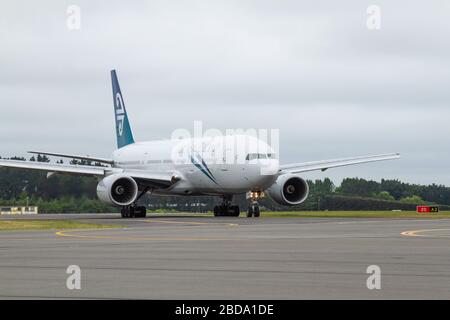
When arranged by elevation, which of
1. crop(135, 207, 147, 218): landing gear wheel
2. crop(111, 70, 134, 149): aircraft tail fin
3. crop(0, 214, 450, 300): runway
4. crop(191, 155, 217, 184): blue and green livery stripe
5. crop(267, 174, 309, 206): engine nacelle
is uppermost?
crop(111, 70, 134, 149): aircraft tail fin

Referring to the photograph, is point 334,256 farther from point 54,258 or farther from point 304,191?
point 304,191

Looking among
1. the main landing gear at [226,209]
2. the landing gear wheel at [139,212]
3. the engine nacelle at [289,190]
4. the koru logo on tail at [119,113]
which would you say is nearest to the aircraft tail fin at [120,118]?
the koru logo on tail at [119,113]

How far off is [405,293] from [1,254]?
11726 millimetres

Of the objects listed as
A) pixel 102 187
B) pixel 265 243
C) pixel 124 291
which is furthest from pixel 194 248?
pixel 102 187

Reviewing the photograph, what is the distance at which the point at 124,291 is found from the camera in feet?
46.9

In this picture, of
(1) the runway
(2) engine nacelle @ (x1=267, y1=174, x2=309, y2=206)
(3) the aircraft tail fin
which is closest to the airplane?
(2) engine nacelle @ (x1=267, y1=174, x2=309, y2=206)

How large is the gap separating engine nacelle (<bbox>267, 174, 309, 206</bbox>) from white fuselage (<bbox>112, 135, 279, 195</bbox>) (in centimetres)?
187

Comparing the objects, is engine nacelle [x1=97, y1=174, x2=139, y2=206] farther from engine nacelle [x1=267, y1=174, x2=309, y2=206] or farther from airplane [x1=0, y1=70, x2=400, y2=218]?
engine nacelle [x1=267, y1=174, x2=309, y2=206]

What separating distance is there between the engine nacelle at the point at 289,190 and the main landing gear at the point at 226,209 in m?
2.68

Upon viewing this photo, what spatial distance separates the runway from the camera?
14.1m

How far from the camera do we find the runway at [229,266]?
556 inches

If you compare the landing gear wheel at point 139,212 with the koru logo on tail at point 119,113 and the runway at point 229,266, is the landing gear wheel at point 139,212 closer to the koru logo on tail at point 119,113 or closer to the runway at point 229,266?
the koru logo on tail at point 119,113

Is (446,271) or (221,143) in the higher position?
(221,143)

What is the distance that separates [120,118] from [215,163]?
695 inches
